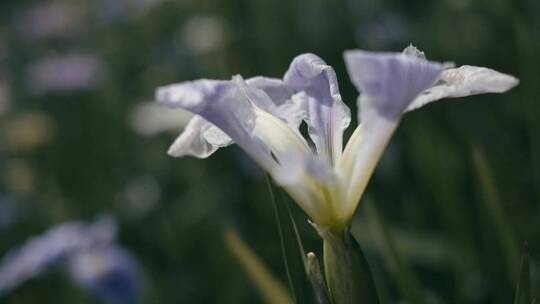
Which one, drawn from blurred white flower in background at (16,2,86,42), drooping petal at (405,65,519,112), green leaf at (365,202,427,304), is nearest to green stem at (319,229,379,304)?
drooping petal at (405,65,519,112)

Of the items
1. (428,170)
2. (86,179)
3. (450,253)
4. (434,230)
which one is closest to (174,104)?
(428,170)

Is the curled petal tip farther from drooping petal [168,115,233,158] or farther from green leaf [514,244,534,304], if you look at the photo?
green leaf [514,244,534,304]

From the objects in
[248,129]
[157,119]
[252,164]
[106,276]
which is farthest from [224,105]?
[157,119]

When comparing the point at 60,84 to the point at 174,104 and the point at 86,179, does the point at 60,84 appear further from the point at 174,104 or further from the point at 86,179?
the point at 174,104

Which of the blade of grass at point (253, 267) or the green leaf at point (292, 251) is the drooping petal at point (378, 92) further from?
the blade of grass at point (253, 267)

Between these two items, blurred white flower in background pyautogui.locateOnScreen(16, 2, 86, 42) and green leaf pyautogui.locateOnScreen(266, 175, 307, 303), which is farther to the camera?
blurred white flower in background pyautogui.locateOnScreen(16, 2, 86, 42)

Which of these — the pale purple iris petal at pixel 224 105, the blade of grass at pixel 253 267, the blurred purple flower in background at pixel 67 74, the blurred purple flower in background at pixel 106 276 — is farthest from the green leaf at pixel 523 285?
the blurred purple flower in background at pixel 67 74
